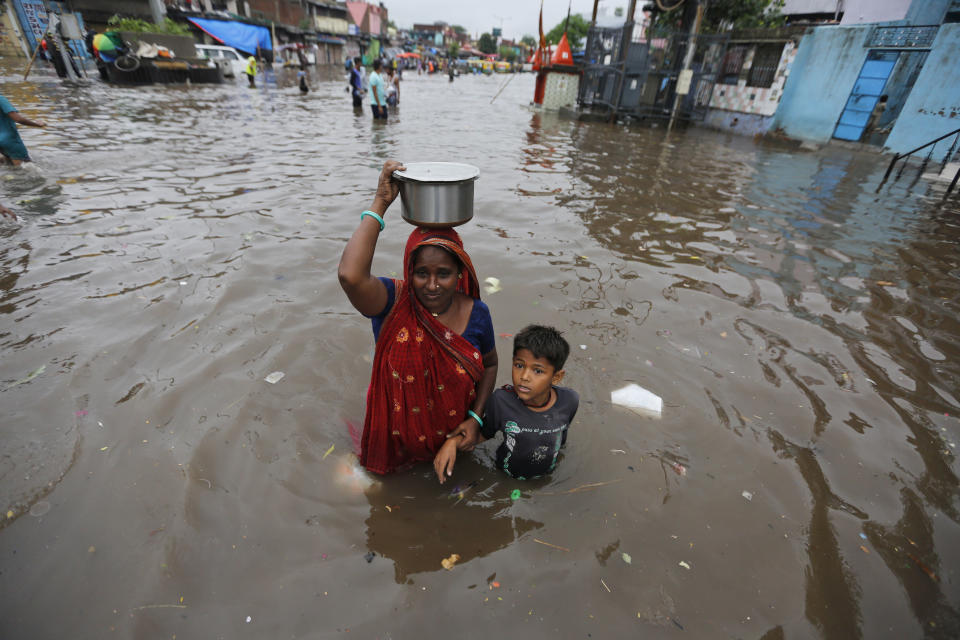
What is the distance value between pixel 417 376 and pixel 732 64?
67.9 ft

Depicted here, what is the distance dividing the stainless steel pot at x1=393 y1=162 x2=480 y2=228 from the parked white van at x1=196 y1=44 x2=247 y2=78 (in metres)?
29.5

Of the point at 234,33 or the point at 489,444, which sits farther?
the point at 234,33

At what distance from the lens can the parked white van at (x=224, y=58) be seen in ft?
83.7

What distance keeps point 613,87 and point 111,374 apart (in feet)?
62.0

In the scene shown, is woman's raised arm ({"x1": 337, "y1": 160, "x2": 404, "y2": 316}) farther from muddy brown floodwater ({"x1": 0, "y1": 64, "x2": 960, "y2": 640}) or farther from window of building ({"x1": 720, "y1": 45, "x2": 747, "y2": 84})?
window of building ({"x1": 720, "y1": 45, "x2": 747, "y2": 84})

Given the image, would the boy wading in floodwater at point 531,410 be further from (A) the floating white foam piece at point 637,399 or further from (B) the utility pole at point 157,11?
(B) the utility pole at point 157,11

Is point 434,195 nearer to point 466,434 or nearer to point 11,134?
point 466,434

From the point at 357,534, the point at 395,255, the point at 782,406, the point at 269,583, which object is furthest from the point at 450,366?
the point at 395,255

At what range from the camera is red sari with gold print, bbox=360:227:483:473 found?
6.49ft

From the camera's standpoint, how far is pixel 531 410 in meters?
2.21

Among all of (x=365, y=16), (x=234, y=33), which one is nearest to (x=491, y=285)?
(x=234, y=33)

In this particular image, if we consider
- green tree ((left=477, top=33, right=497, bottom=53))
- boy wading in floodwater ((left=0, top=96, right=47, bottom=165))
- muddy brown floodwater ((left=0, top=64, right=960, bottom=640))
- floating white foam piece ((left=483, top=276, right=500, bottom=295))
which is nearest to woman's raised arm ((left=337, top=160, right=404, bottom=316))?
muddy brown floodwater ((left=0, top=64, right=960, bottom=640))

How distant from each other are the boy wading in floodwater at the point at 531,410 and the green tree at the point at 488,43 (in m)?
139

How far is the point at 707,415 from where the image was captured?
3021 mm
